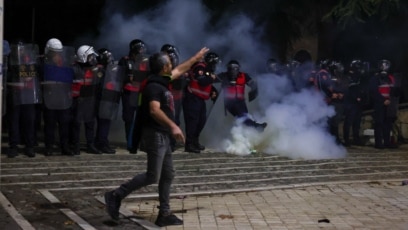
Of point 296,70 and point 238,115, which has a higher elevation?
point 296,70

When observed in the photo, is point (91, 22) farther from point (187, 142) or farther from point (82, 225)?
point (82, 225)

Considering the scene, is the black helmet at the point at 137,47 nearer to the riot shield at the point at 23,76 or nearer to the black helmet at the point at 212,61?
the black helmet at the point at 212,61

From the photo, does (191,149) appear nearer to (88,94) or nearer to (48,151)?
(88,94)

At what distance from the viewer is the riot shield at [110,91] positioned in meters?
11.6

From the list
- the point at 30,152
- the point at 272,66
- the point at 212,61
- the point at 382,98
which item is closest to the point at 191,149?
the point at 212,61

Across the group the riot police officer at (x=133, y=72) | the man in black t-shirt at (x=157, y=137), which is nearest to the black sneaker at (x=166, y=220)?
the man in black t-shirt at (x=157, y=137)

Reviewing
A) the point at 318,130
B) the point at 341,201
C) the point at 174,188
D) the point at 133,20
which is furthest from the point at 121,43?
the point at 341,201

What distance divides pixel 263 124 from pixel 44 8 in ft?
22.7

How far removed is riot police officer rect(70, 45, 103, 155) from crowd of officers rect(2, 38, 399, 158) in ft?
0.06

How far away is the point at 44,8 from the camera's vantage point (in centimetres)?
1614

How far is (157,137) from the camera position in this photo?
22.6 ft

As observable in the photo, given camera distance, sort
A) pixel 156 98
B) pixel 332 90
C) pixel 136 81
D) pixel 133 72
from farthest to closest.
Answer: pixel 332 90, pixel 136 81, pixel 133 72, pixel 156 98

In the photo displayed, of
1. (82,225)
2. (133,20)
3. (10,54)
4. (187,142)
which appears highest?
(133,20)

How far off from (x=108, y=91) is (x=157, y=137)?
4.95 m
